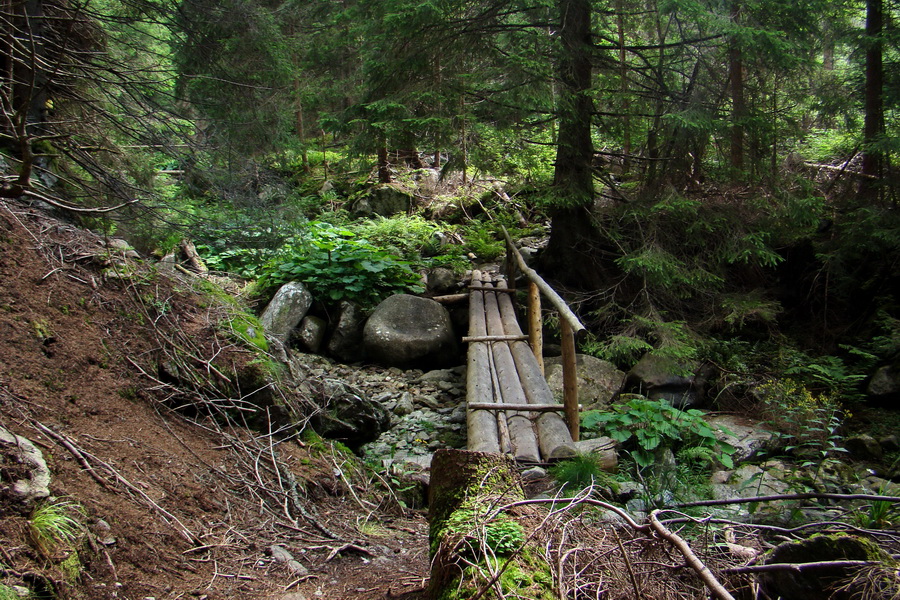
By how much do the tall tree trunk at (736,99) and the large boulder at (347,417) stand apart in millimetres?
5561

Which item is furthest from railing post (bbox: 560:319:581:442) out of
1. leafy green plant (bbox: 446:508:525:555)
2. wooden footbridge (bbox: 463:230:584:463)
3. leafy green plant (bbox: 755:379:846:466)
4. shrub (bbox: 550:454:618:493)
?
leafy green plant (bbox: 446:508:525:555)

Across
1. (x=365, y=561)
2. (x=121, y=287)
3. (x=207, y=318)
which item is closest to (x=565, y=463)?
(x=365, y=561)

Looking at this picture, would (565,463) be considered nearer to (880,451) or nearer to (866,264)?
(880,451)

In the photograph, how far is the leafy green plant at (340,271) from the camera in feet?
29.3

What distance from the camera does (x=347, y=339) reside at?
27.9ft

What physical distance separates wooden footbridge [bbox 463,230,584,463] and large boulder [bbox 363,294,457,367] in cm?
82

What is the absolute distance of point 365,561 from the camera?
3096 mm

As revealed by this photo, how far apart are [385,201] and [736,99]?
30.1ft

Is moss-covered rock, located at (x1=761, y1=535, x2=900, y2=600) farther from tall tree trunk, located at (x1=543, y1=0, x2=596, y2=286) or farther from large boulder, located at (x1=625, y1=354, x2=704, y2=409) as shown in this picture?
tall tree trunk, located at (x1=543, y1=0, x2=596, y2=286)

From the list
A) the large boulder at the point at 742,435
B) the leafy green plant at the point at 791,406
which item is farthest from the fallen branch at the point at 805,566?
the leafy green plant at the point at 791,406

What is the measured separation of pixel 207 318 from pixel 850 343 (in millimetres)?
8507

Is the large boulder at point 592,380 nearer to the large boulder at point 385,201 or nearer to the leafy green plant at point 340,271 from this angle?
the leafy green plant at point 340,271

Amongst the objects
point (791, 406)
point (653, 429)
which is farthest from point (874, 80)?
point (653, 429)

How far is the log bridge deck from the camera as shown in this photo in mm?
4266
